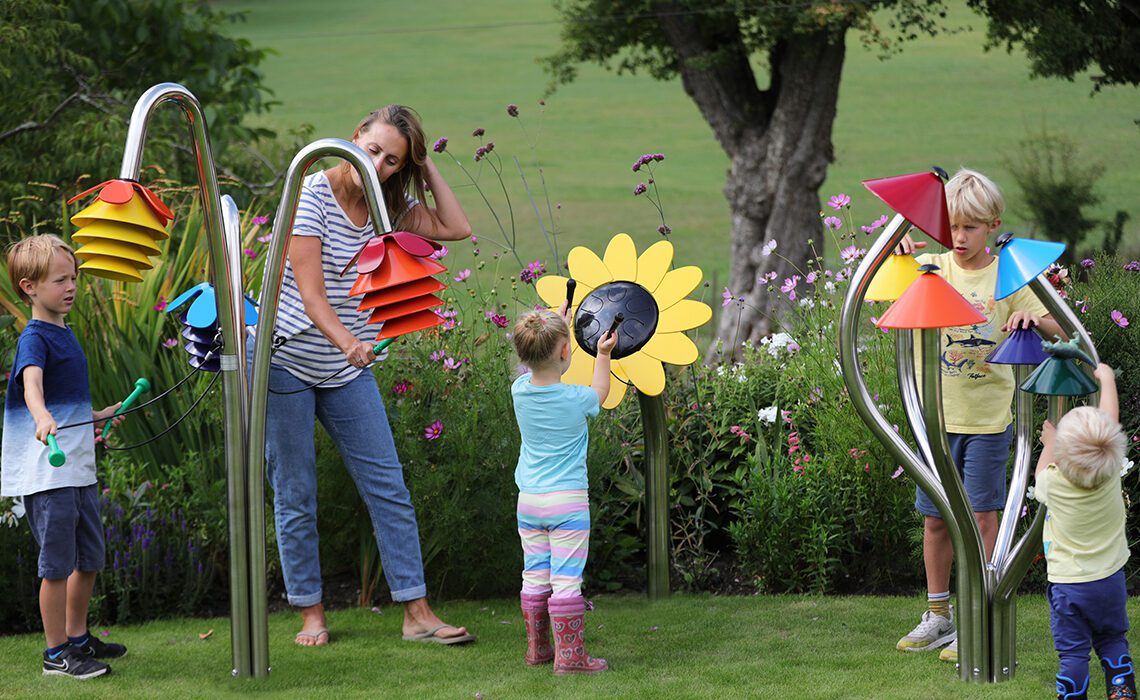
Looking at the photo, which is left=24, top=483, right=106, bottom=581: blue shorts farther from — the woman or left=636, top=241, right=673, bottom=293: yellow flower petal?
left=636, top=241, right=673, bottom=293: yellow flower petal

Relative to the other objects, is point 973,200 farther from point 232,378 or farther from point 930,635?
point 232,378

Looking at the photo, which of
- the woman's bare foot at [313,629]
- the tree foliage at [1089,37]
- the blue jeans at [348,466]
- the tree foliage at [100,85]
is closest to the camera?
the blue jeans at [348,466]

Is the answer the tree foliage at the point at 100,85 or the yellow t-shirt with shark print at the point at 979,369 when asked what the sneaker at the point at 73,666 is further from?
the tree foliage at the point at 100,85

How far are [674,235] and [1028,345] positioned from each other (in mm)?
22264

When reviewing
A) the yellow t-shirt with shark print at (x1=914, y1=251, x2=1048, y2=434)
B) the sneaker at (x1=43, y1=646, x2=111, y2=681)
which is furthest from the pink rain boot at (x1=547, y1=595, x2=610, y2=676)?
the sneaker at (x1=43, y1=646, x2=111, y2=681)

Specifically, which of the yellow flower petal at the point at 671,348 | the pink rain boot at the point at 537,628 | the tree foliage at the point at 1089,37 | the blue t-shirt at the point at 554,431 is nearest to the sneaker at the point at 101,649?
the pink rain boot at the point at 537,628

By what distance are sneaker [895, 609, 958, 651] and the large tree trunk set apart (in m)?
7.56

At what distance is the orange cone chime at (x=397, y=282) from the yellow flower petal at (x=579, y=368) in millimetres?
994

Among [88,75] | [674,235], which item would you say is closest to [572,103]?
[674,235]

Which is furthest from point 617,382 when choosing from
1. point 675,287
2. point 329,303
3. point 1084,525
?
point 1084,525

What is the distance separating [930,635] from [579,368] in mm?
1306

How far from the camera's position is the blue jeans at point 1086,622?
3.10m

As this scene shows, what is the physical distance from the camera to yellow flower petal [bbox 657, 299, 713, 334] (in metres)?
4.09

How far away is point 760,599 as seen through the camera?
173 inches
